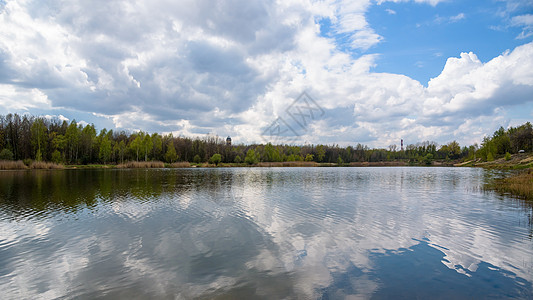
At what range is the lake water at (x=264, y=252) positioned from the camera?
6.02m

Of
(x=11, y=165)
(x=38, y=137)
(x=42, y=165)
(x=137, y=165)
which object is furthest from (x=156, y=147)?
(x=11, y=165)

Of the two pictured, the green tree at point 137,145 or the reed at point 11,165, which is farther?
the green tree at point 137,145

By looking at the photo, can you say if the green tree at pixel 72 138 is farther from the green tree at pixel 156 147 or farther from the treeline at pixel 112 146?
the green tree at pixel 156 147

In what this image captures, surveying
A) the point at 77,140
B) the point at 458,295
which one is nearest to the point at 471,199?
the point at 458,295

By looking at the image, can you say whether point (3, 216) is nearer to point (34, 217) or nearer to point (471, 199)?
point (34, 217)

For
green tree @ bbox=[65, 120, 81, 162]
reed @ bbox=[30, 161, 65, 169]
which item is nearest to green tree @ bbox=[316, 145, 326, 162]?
green tree @ bbox=[65, 120, 81, 162]

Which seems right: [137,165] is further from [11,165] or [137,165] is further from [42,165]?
[11,165]

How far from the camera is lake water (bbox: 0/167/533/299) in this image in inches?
237

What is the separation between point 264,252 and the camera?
827 cm

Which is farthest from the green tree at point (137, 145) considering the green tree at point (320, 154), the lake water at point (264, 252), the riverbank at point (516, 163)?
the green tree at point (320, 154)

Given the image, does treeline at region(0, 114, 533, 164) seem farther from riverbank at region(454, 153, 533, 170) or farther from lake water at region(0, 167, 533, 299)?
lake water at region(0, 167, 533, 299)

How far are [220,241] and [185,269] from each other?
91.9 inches

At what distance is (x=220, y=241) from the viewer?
928 centimetres

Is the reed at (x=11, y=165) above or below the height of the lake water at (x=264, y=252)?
above
